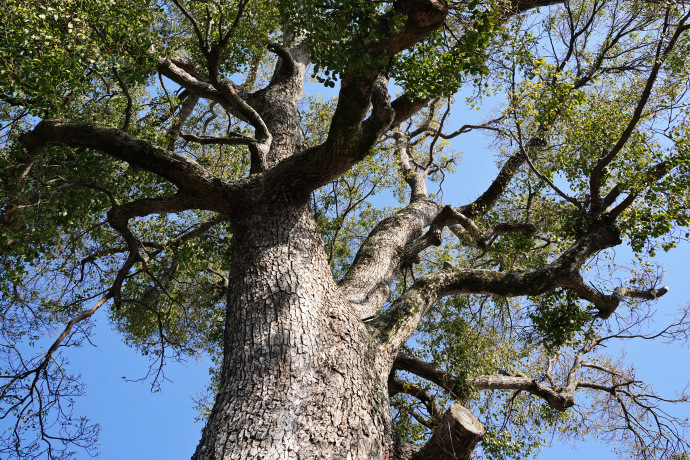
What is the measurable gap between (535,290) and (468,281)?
98 cm

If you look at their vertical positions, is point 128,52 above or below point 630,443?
above

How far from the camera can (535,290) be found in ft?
22.1

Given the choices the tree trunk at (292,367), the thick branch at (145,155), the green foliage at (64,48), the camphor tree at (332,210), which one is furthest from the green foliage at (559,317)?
the green foliage at (64,48)

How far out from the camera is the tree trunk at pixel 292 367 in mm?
3385

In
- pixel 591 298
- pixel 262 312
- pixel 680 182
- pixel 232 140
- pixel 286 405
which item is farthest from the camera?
pixel 591 298

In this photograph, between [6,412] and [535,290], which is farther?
[535,290]

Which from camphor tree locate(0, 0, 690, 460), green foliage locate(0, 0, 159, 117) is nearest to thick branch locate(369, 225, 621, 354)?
camphor tree locate(0, 0, 690, 460)

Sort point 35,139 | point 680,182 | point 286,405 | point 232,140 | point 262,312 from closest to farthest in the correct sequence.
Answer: point 286,405
point 262,312
point 35,139
point 680,182
point 232,140

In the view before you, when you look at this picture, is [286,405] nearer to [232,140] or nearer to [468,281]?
[468,281]

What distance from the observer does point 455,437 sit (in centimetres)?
365

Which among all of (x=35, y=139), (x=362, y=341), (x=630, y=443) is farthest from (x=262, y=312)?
(x=630, y=443)

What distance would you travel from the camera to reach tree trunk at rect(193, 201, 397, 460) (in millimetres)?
3385

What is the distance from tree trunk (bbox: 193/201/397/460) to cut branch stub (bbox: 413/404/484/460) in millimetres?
388

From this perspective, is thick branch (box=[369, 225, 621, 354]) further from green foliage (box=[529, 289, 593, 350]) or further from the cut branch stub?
the cut branch stub
